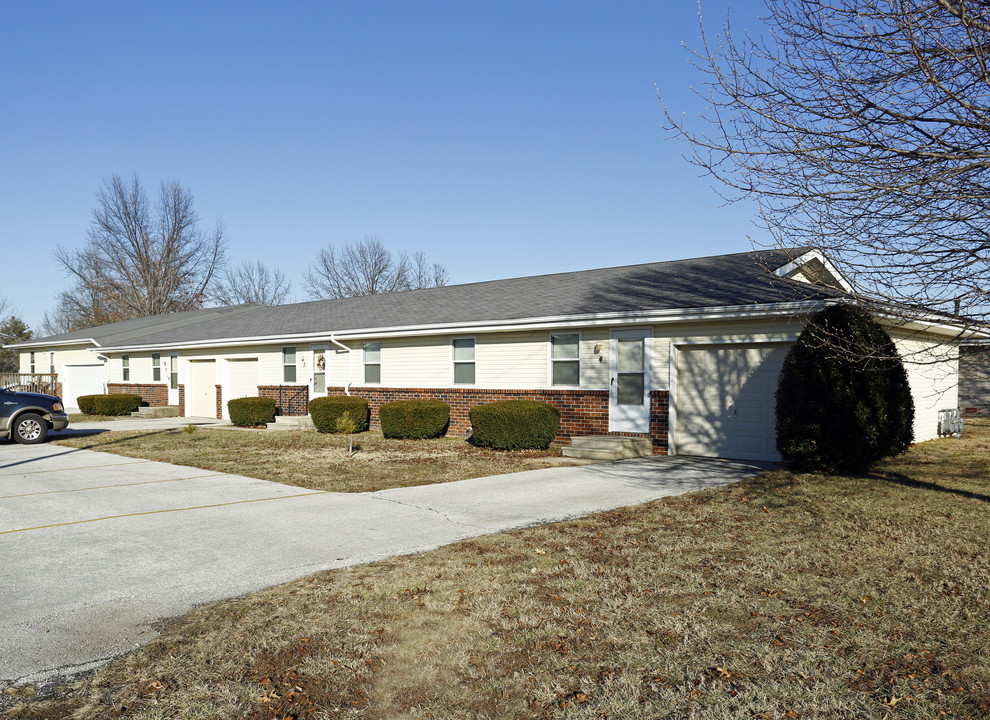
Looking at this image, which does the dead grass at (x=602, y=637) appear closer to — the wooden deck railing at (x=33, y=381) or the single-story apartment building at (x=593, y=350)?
the single-story apartment building at (x=593, y=350)

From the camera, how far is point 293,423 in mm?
21703

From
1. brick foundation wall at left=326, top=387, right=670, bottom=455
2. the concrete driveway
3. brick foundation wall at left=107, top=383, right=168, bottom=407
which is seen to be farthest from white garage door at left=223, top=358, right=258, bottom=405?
the concrete driveway

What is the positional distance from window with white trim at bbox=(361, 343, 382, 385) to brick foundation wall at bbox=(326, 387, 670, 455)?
1.26 ft

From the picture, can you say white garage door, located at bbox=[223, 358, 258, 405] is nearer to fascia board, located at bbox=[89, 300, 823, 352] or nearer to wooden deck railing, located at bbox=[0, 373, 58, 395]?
fascia board, located at bbox=[89, 300, 823, 352]

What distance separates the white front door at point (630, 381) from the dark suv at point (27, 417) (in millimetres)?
13088

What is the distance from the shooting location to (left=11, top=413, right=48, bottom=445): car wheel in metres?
17.0

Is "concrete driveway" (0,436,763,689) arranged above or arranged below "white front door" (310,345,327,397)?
below

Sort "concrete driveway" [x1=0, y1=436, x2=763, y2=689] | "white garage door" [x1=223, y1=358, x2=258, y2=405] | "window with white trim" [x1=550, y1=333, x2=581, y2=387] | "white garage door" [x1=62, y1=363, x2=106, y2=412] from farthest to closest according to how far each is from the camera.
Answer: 1. "white garage door" [x1=62, y1=363, x2=106, y2=412]
2. "white garage door" [x1=223, y1=358, x2=258, y2=405]
3. "window with white trim" [x1=550, y1=333, x2=581, y2=387]
4. "concrete driveway" [x1=0, y1=436, x2=763, y2=689]

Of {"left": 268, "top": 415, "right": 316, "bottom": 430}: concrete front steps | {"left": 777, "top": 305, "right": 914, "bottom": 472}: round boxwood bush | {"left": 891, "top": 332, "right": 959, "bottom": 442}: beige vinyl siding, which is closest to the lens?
{"left": 777, "top": 305, "right": 914, "bottom": 472}: round boxwood bush

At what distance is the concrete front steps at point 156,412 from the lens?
27.3 metres

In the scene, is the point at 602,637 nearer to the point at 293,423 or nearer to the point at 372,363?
the point at 372,363

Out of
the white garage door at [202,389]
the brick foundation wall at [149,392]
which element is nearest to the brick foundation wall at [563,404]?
the white garage door at [202,389]

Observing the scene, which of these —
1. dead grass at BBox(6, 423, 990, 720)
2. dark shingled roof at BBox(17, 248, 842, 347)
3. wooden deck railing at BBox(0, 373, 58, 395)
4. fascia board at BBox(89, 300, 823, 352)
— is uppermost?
dark shingled roof at BBox(17, 248, 842, 347)

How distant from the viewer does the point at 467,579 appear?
19.6 feet
